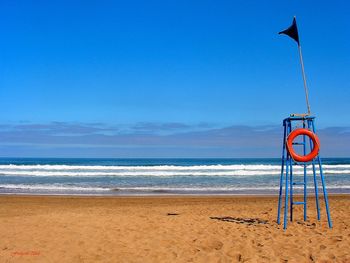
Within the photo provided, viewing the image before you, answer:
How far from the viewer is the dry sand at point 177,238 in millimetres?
6570

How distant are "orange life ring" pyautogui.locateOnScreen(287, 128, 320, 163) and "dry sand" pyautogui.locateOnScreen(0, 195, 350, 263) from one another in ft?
5.25

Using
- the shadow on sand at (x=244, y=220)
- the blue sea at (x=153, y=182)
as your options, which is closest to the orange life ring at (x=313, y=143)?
the shadow on sand at (x=244, y=220)

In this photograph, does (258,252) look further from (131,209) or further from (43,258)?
(131,209)

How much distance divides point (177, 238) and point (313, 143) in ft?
12.6

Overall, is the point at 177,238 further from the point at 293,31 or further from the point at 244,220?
the point at 293,31

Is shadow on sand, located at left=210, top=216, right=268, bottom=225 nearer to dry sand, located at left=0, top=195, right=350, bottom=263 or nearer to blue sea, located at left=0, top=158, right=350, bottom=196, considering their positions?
dry sand, located at left=0, top=195, right=350, bottom=263

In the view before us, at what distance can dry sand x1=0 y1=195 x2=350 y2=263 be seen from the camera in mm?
6570

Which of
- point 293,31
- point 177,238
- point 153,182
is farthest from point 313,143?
point 153,182

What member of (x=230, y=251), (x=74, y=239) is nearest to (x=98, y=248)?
(x=74, y=239)

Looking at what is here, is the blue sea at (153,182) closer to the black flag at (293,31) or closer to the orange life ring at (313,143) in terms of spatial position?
the orange life ring at (313,143)

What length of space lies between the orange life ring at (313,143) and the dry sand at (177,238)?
5.25 feet

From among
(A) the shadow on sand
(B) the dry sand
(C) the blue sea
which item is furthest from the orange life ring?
(C) the blue sea

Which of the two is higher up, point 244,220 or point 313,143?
point 313,143

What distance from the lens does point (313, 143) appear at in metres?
8.79
